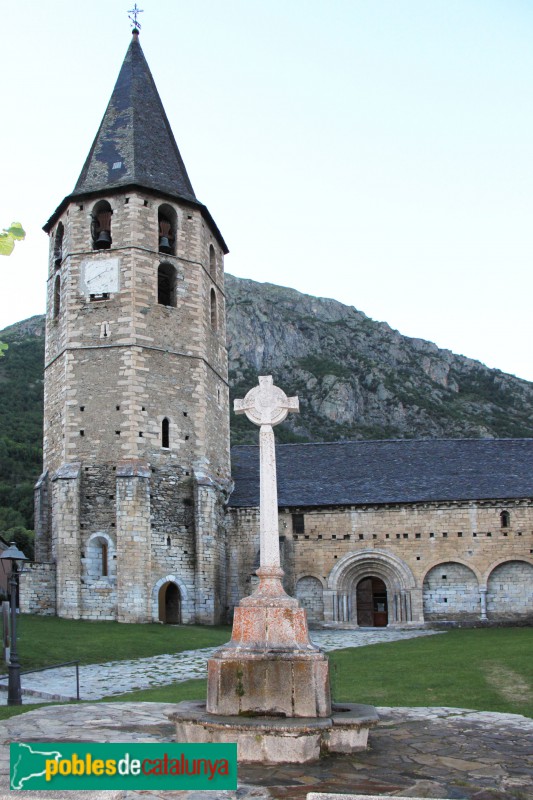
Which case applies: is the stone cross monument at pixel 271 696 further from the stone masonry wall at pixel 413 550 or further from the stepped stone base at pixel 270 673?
the stone masonry wall at pixel 413 550

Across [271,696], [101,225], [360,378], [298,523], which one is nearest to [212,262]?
[101,225]

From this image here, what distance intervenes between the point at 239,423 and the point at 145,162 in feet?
137

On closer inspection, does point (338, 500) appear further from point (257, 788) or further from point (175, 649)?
point (257, 788)

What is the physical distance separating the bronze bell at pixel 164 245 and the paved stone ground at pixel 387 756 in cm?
2212

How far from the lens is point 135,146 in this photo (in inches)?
1251

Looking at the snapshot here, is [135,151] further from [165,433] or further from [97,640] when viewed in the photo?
[97,640]

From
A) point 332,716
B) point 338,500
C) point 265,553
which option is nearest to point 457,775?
point 332,716

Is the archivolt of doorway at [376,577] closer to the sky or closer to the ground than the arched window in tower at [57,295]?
closer to the ground

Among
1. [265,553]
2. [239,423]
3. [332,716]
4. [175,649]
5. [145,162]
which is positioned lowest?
[175,649]

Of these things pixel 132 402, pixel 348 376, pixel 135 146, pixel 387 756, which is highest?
pixel 348 376

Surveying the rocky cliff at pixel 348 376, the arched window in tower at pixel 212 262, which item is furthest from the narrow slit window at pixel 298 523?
the rocky cliff at pixel 348 376

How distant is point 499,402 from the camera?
9706 cm

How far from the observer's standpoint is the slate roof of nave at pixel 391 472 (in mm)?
30938

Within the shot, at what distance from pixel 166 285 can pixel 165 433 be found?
615 centimetres
